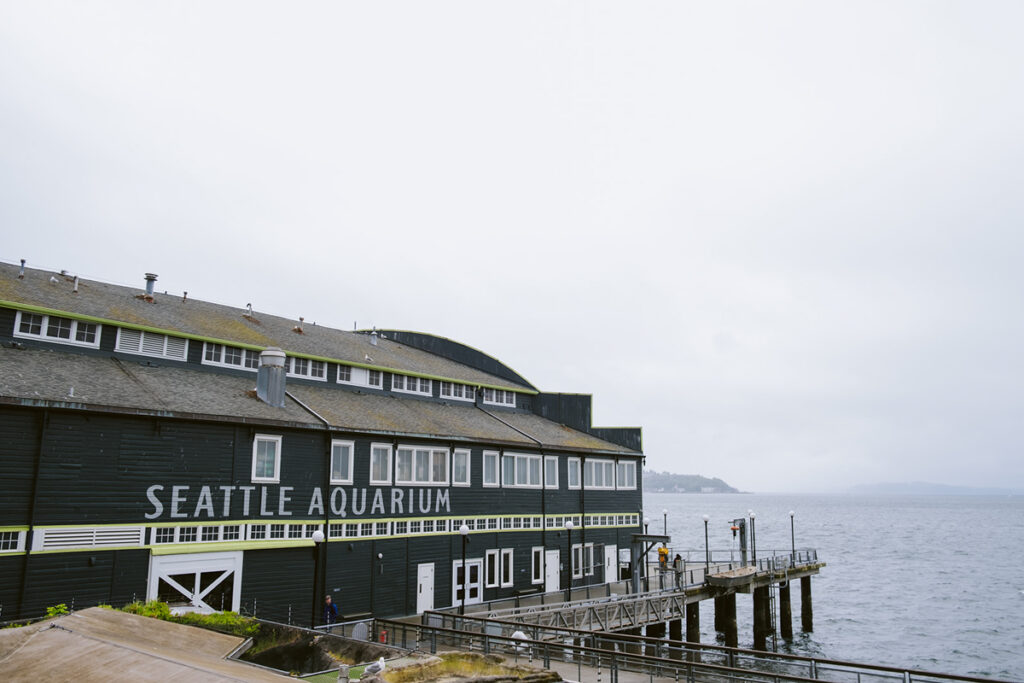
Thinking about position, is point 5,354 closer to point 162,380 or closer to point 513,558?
point 162,380

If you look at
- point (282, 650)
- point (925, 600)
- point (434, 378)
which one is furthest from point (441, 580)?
point (925, 600)

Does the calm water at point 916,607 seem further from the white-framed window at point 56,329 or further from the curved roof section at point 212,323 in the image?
the white-framed window at point 56,329

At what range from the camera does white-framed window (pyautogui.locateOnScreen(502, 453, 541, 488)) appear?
39.2m

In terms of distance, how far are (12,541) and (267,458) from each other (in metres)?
8.50

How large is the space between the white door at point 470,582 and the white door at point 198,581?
11196mm

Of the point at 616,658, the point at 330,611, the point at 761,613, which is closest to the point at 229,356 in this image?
the point at 330,611

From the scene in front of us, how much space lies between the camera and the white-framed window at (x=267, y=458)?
93.4 ft

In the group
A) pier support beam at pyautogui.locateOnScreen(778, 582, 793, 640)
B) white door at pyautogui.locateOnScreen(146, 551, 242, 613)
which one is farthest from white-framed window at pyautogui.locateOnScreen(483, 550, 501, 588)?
pier support beam at pyautogui.locateOnScreen(778, 582, 793, 640)

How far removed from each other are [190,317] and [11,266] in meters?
6.84

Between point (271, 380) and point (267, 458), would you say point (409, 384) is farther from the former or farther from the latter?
point (267, 458)

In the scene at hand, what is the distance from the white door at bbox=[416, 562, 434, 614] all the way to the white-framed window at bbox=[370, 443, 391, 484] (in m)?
4.29

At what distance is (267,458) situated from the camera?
28875 mm

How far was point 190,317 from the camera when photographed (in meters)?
33.8

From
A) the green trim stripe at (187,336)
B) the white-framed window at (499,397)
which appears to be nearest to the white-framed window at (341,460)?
the green trim stripe at (187,336)
